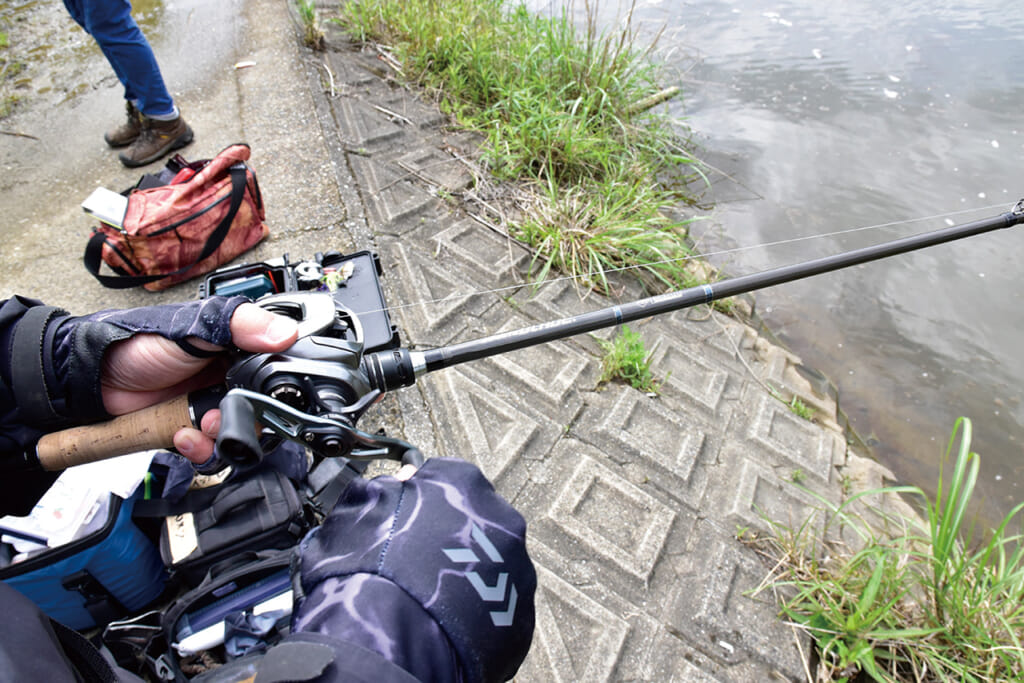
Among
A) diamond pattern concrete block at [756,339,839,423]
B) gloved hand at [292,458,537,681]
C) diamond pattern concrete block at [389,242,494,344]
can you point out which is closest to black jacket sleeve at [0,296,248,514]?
gloved hand at [292,458,537,681]

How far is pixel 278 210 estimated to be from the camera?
10.4ft

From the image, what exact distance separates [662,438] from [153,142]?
11.3ft

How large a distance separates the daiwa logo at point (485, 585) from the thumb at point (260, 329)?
63 cm

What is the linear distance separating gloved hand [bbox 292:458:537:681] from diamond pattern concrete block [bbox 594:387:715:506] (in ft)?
4.66

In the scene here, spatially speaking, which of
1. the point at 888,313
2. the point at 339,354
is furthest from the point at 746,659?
the point at 888,313

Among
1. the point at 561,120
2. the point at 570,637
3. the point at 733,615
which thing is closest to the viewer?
the point at 570,637

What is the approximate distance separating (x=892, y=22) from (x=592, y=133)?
463 cm

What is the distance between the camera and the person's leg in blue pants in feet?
9.84

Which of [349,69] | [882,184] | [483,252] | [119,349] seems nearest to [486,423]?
[483,252]

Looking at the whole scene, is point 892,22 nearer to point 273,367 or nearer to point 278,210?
point 278,210

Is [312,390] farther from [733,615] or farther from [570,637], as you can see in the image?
[733,615]

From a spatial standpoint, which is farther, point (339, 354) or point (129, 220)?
point (129, 220)

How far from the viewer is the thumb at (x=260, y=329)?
1.32 m

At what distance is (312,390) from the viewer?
1239mm
